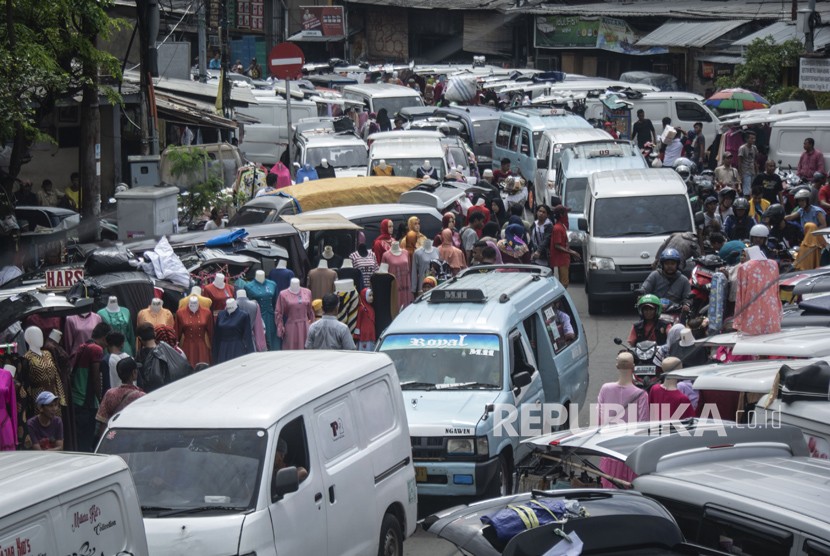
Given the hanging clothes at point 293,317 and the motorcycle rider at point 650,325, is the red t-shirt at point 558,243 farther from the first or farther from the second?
the hanging clothes at point 293,317

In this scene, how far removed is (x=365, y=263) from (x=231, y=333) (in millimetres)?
3265

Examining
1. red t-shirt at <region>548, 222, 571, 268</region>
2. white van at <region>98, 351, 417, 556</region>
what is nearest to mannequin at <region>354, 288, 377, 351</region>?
red t-shirt at <region>548, 222, 571, 268</region>

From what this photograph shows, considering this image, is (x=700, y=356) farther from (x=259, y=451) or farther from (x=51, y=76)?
(x=51, y=76)

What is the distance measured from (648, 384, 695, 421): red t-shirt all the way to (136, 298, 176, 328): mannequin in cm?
488

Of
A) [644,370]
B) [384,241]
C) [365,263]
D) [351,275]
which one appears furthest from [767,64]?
[644,370]

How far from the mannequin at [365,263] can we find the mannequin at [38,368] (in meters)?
5.26

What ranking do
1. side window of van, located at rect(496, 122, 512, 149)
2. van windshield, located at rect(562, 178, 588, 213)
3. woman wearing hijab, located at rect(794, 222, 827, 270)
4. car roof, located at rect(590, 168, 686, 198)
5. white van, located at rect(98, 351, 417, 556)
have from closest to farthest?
white van, located at rect(98, 351, 417, 556) → woman wearing hijab, located at rect(794, 222, 827, 270) → car roof, located at rect(590, 168, 686, 198) → van windshield, located at rect(562, 178, 588, 213) → side window of van, located at rect(496, 122, 512, 149)

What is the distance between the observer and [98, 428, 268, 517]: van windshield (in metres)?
6.94

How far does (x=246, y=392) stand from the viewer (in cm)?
754

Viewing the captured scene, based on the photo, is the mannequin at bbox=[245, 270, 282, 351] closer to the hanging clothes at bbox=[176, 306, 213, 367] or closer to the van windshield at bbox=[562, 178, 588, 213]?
the hanging clothes at bbox=[176, 306, 213, 367]

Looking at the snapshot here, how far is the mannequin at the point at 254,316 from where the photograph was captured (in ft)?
39.8

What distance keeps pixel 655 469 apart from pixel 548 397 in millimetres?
5296

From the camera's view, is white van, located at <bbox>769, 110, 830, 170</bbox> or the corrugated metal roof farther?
the corrugated metal roof

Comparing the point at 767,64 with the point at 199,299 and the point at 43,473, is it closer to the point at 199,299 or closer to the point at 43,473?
the point at 199,299
